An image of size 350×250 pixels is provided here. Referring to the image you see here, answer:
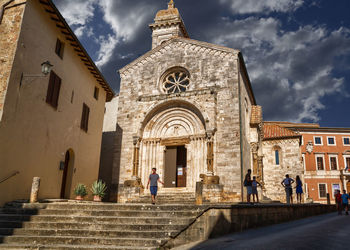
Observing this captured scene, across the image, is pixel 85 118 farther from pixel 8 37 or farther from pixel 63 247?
pixel 63 247

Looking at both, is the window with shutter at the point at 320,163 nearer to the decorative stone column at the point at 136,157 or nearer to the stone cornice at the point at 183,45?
the stone cornice at the point at 183,45

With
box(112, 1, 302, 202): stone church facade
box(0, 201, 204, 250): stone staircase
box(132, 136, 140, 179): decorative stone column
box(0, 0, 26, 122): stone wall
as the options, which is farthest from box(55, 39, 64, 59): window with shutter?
box(0, 201, 204, 250): stone staircase

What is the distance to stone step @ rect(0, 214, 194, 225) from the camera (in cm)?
840

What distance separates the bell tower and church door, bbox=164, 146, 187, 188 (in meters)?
17.5

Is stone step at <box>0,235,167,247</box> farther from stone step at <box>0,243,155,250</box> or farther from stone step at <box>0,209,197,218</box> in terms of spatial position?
stone step at <box>0,209,197,218</box>

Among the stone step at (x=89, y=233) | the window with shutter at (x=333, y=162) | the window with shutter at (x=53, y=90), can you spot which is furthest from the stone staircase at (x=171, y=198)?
the window with shutter at (x=333, y=162)

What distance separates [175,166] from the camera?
61.6 feet

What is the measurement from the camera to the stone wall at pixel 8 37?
1088 cm

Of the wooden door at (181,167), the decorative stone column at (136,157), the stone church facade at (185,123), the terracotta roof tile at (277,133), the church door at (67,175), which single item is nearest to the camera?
the church door at (67,175)

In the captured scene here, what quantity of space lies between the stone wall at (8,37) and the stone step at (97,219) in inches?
146

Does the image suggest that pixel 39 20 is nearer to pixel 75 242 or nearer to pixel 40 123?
pixel 40 123

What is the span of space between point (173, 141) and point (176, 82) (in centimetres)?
403

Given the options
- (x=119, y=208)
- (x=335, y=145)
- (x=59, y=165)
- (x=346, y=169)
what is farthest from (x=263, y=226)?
(x=335, y=145)

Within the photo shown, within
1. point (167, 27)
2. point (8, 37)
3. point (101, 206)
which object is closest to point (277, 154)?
point (167, 27)
